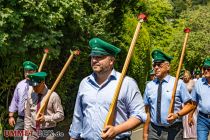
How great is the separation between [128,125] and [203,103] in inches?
165

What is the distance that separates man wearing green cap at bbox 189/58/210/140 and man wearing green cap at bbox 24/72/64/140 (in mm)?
2498

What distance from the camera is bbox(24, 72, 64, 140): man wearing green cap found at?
270 inches

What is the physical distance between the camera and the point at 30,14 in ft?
30.4

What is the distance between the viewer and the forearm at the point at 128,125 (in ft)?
13.6

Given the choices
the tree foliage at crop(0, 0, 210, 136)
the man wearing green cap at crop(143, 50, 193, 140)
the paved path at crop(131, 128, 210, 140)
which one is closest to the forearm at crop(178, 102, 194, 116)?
the man wearing green cap at crop(143, 50, 193, 140)

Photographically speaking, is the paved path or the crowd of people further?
the paved path

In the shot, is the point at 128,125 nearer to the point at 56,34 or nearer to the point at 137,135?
the point at 56,34

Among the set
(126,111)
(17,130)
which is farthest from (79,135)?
(17,130)

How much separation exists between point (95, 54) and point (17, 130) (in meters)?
3.90

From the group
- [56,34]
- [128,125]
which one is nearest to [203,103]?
[56,34]

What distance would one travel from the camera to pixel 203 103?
8.19 metres

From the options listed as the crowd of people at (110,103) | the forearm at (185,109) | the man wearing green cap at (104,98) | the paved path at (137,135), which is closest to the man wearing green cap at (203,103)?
the crowd of people at (110,103)

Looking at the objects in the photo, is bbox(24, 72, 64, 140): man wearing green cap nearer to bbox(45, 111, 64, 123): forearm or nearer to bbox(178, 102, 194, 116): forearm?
bbox(45, 111, 64, 123): forearm

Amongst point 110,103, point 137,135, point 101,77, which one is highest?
point 101,77
